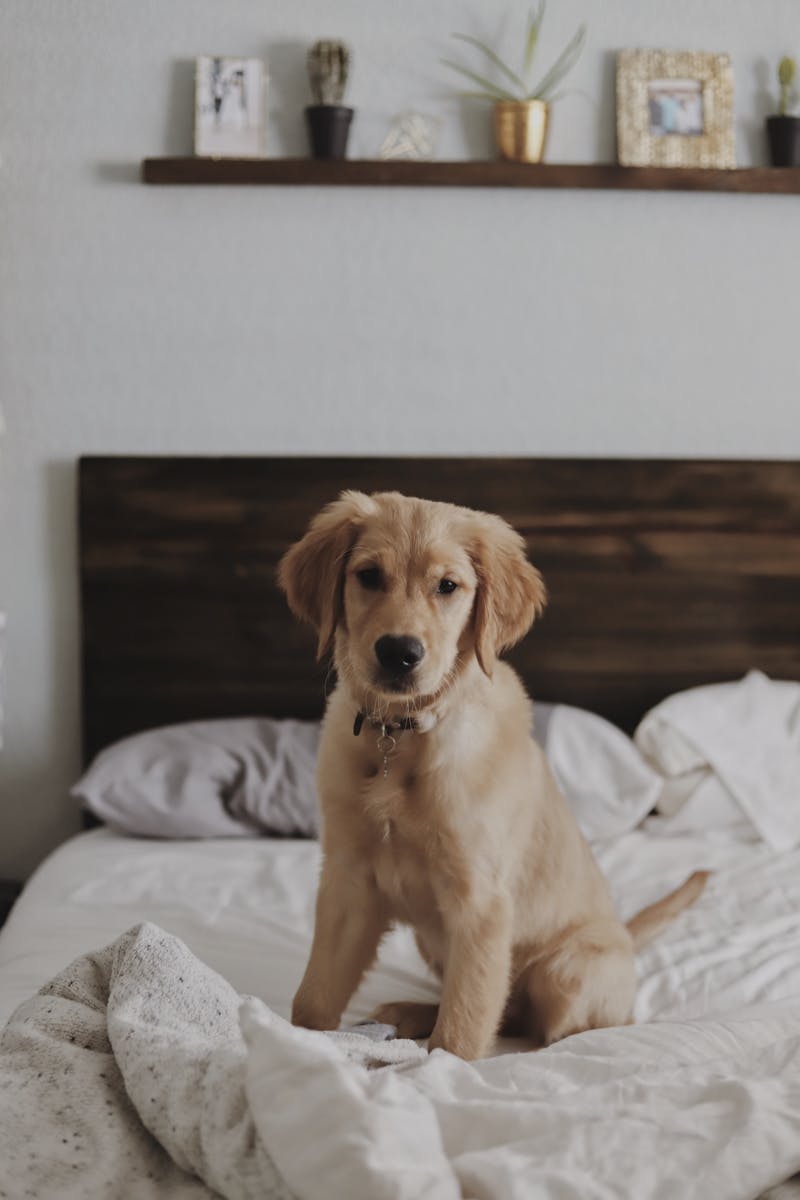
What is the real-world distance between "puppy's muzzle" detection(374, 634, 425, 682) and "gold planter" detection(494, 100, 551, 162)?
174 cm

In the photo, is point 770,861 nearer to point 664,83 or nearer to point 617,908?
point 617,908

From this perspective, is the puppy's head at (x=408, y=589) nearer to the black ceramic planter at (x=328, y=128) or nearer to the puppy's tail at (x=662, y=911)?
the puppy's tail at (x=662, y=911)

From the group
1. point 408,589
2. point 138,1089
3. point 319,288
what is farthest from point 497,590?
point 319,288

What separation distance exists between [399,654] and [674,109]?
199cm

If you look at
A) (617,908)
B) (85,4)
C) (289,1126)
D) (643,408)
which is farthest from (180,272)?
(289,1126)

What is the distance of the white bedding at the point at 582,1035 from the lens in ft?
3.26

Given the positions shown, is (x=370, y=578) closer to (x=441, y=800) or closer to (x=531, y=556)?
(x=441, y=800)

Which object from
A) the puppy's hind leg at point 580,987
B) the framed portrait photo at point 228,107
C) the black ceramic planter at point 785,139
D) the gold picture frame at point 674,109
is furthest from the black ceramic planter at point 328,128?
the puppy's hind leg at point 580,987

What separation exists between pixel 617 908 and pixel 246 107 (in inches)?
77.0

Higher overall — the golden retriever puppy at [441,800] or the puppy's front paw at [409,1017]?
the golden retriever puppy at [441,800]

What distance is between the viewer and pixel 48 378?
294 cm

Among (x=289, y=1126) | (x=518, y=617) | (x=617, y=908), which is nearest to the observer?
(x=289, y=1126)

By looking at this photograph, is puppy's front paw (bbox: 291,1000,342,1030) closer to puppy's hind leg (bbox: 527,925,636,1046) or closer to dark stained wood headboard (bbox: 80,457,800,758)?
→ puppy's hind leg (bbox: 527,925,636,1046)

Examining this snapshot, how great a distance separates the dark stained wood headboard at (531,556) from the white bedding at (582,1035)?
1.55 feet
